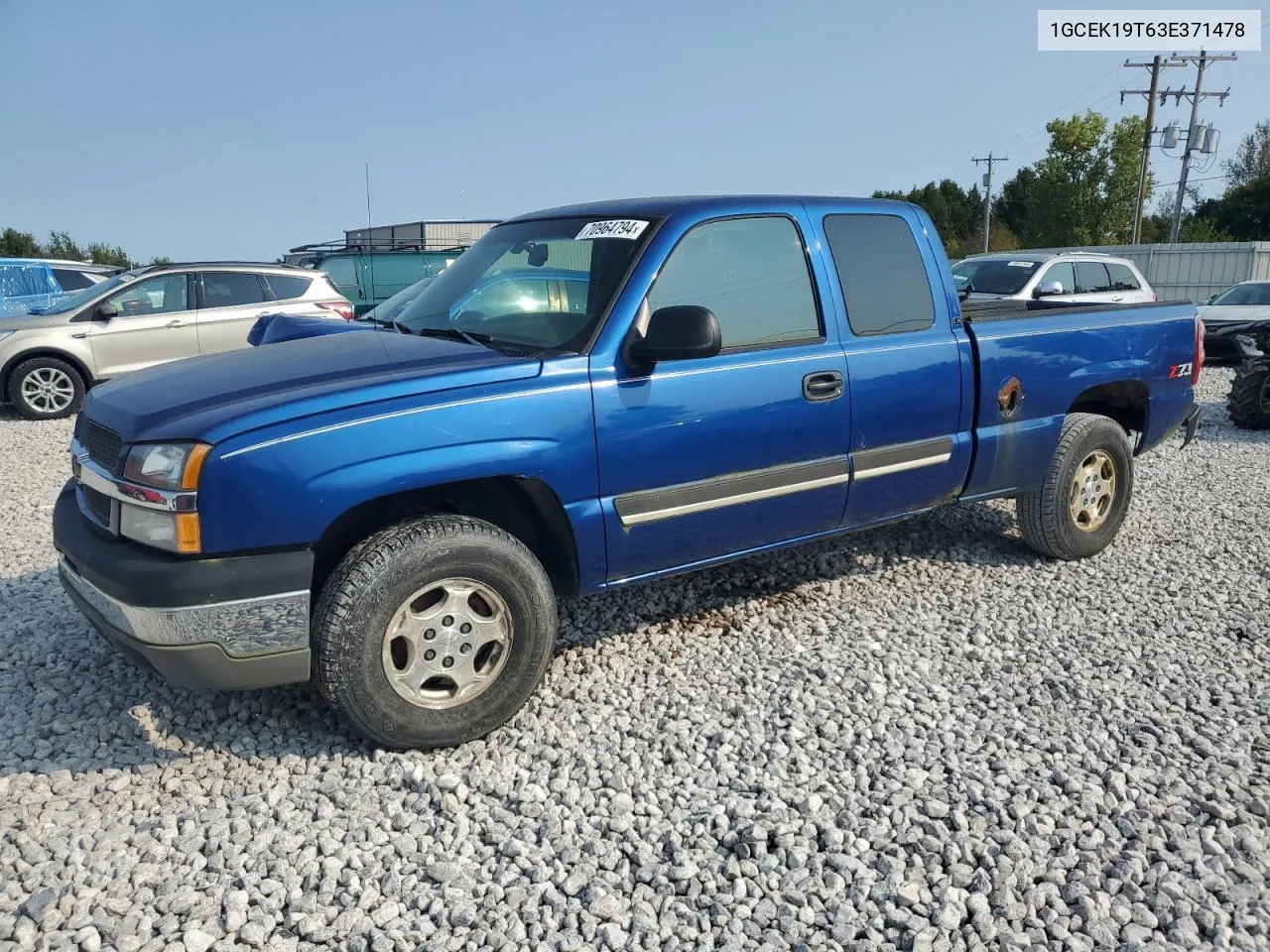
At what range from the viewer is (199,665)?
285 centimetres

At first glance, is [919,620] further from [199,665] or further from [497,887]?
[199,665]

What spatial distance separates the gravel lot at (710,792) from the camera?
2.46m

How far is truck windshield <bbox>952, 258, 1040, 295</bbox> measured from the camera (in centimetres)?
1202

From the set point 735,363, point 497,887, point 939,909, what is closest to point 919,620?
point 735,363

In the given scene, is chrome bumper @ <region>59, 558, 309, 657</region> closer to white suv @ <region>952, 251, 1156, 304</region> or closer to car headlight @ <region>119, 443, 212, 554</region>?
car headlight @ <region>119, 443, 212, 554</region>

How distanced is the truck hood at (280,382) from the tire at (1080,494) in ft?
10.2

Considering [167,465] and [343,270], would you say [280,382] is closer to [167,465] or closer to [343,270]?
[167,465]

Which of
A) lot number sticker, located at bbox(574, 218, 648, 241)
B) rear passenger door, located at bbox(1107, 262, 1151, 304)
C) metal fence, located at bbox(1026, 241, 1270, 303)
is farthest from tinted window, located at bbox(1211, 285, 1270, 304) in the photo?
lot number sticker, located at bbox(574, 218, 648, 241)

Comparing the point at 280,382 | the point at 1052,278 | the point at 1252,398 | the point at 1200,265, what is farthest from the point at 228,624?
the point at 1200,265

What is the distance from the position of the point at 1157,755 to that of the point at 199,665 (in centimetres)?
319

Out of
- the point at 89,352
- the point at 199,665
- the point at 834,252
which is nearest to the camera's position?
the point at 199,665

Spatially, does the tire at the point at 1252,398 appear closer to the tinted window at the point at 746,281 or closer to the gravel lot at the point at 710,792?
the gravel lot at the point at 710,792

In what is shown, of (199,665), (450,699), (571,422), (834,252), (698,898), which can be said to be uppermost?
(834,252)

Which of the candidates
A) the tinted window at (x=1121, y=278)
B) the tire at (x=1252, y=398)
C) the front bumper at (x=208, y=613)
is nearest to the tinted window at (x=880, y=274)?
the front bumper at (x=208, y=613)
